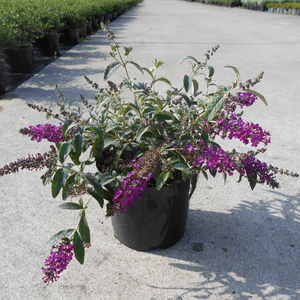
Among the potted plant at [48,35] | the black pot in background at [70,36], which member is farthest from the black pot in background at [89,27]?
the potted plant at [48,35]

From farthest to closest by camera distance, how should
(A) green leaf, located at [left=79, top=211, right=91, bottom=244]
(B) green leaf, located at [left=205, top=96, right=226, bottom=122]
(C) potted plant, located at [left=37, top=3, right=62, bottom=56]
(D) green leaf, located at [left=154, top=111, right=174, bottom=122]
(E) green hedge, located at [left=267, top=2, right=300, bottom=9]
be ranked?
(E) green hedge, located at [left=267, top=2, right=300, bottom=9] → (C) potted plant, located at [left=37, top=3, right=62, bottom=56] → (D) green leaf, located at [left=154, top=111, right=174, bottom=122] → (A) green leaf, located at [left=79, top=211, right=91, bottom=244] → (B) green leaf, located at [left=205, top=96, right=226, bottom=122]

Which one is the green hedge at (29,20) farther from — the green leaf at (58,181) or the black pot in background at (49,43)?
the green leaf at (58,181)

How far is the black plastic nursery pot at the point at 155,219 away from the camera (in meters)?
1.62

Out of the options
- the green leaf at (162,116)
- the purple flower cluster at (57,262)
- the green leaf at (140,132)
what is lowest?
the purple flower cluster at (57,262)

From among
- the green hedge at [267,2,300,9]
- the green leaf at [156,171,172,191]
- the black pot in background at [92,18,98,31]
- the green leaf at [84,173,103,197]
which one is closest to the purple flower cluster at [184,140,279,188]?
the green leaf at [156,171,172,191]

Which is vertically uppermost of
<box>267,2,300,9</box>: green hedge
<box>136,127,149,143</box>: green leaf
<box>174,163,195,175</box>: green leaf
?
<box>267,2,300,9</box>: green hedge

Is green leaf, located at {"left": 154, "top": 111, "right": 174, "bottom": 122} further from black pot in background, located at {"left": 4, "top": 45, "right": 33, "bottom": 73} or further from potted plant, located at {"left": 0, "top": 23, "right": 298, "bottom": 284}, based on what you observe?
black pot in background, located at {"left": 4, "top": 45, "right": 33, "bottom": 73}

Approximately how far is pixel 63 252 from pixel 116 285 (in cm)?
47

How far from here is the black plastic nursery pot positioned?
1.62 m

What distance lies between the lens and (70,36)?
8.01m

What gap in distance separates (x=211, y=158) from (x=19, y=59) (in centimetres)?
499

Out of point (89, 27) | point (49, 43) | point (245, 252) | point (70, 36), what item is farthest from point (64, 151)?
point (89, 27)

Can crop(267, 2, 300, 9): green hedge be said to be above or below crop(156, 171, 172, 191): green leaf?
above

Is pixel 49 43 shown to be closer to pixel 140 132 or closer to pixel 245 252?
pixel 140 132
